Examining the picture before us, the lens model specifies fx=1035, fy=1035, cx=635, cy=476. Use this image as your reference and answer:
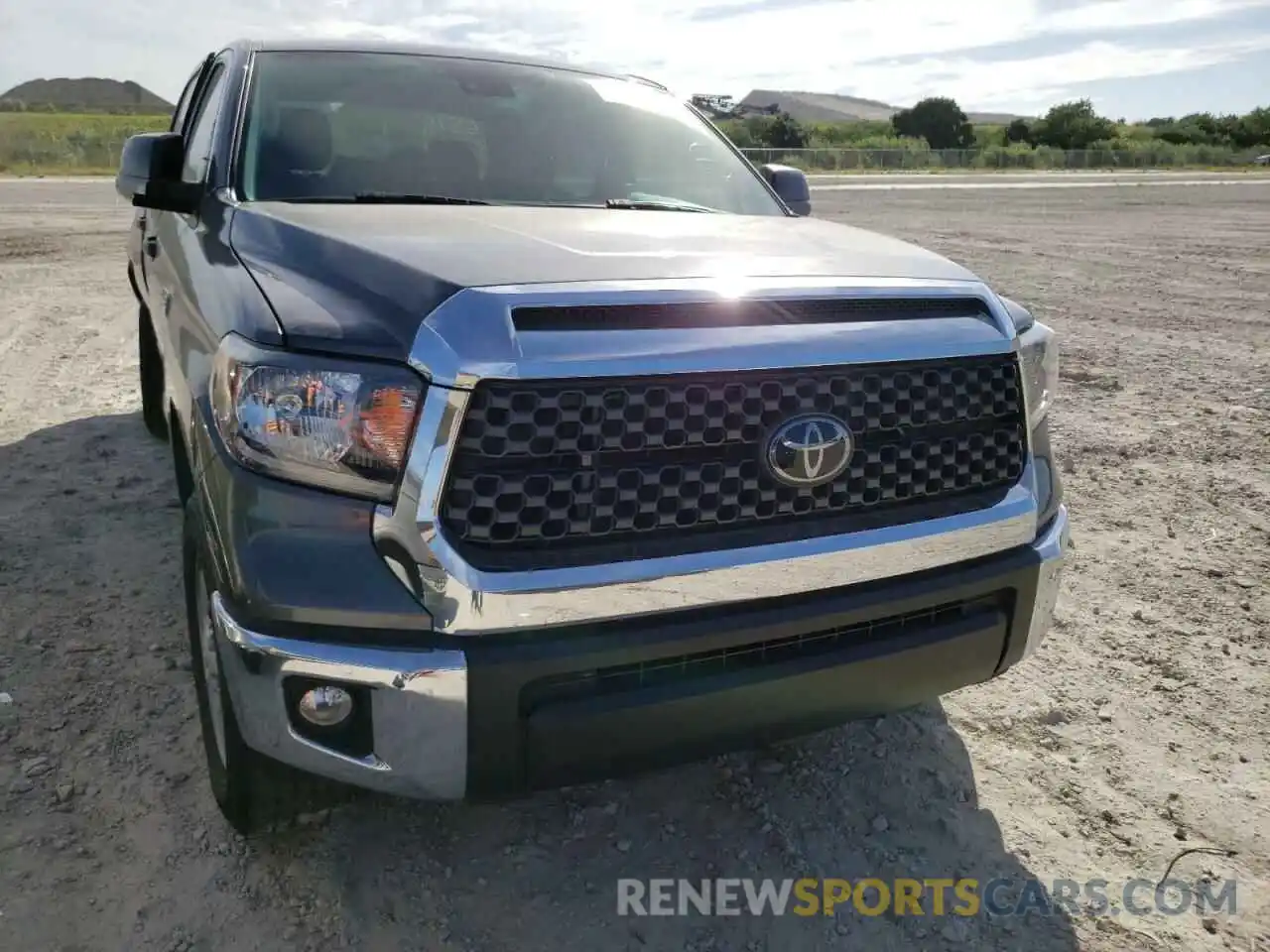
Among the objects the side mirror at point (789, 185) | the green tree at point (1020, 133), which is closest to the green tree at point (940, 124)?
the green tree at point (1020, 133)

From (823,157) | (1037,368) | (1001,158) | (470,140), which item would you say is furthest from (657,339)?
(1001,158)

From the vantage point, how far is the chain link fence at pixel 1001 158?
46906 mm

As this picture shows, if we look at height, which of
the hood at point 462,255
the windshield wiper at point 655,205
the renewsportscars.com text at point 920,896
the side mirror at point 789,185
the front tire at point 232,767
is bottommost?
the renewsportscars.com text at point 920,896

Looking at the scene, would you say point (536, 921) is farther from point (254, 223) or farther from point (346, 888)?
point (254, 223)

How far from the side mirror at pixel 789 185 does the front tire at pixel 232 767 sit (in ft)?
8.27

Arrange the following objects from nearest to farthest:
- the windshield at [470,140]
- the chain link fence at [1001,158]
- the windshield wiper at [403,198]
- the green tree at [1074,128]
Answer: the windshield wiper at [403,198], the windshield at [470,140], the chain link fence at [1001,158], the green tree at [1074,128]

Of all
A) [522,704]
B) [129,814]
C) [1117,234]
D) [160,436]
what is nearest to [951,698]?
[522,704]

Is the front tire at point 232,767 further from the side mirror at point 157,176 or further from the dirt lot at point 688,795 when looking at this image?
the side mirror at point 157,176

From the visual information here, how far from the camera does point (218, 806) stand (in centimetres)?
245

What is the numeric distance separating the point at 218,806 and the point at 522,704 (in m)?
1.05

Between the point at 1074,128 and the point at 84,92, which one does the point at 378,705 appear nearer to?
the point at 1074,128

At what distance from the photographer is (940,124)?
76188 mm

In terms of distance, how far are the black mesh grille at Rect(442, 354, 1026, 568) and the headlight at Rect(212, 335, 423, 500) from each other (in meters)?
0.14

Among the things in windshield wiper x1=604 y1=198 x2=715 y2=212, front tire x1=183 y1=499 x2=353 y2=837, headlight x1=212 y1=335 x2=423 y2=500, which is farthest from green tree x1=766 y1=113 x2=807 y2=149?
headlight x1=212 y1=335 x2=423 y2=500
